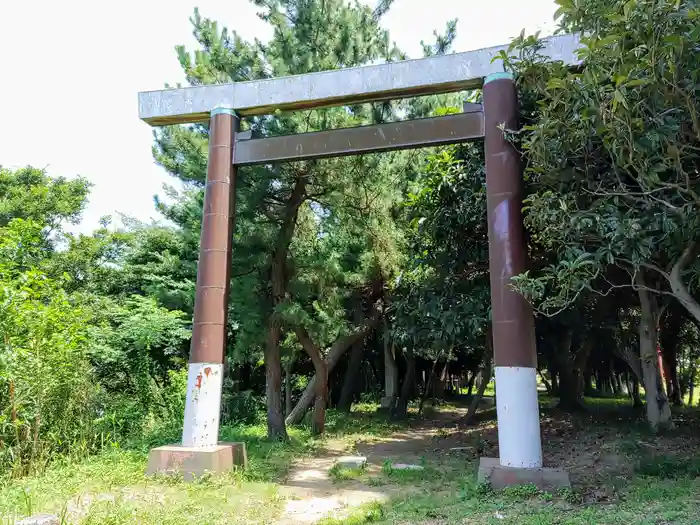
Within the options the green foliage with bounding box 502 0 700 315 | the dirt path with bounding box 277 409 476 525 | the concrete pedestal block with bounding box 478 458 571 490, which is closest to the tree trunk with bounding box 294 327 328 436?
the dirt path with bounding box 277 409 476 525

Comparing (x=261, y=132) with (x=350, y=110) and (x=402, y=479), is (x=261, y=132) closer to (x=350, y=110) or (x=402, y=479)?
(x=350, y=110)

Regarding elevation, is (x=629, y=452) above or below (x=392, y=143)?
below

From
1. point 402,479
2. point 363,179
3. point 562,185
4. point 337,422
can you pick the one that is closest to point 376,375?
point 337,422

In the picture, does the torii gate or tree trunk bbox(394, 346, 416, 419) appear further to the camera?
tree trunk bbox(394, 346, 416, 419)

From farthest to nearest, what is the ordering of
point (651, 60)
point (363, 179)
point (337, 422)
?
point (337, 422) < point (363, 179) < point (651, 60)

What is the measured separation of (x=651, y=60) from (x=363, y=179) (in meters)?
5.07

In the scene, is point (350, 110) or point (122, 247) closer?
point (350, 110)

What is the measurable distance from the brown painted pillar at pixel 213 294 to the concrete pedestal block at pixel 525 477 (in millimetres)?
3163

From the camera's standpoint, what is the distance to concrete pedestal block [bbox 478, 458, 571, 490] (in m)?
5.13

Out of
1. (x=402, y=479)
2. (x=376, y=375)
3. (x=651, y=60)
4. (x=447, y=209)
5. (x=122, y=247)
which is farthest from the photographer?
(x=376, y=375)

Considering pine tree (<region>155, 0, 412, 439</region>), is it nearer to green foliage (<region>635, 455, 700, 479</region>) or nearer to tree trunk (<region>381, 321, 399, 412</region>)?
green foliage (<region>635, 455, 700, 479</region>)

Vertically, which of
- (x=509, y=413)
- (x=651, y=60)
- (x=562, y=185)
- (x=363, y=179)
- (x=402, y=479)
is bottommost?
(x=402, y=479)

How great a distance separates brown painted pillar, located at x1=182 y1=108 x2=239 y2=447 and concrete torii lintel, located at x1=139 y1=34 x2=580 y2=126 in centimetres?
28

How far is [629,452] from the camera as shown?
7.05m
